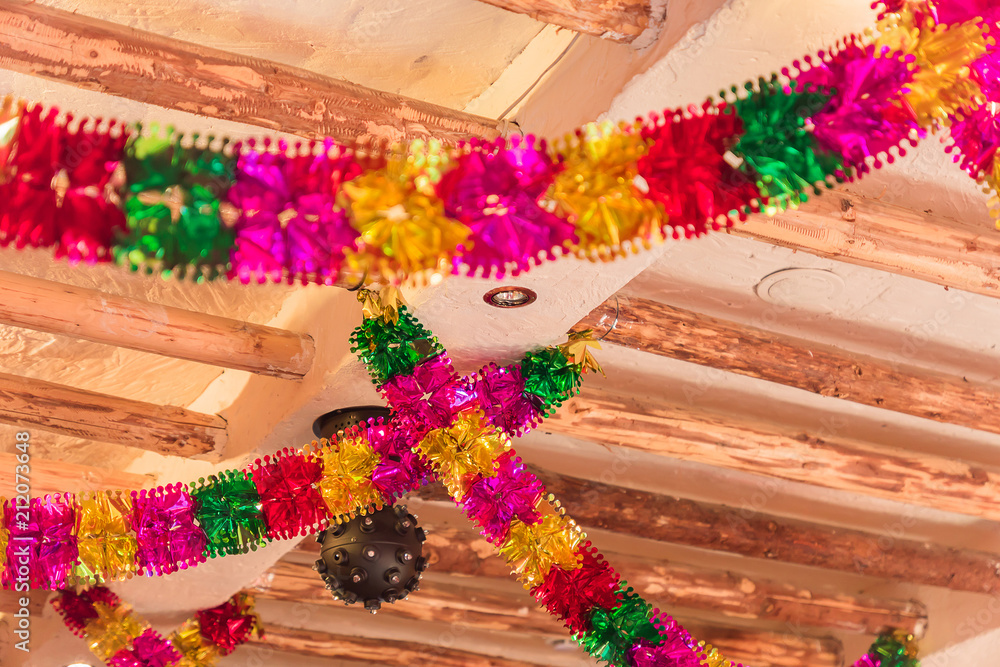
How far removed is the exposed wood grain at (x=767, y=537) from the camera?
3076mm

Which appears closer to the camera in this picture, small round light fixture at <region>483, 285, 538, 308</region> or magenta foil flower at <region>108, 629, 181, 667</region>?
small round light fixture at <region>483, 285, 538, 308</region>

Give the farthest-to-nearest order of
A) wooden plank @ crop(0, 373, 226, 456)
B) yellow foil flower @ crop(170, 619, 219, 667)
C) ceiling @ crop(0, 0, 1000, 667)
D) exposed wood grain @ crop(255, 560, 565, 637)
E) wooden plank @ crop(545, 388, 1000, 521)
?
exposed wood grain @ crop(255, 560, 565, 637), yellow foil flower @ crop(170, 619, 219, 667), wooden plank @ crop(545, 388, 1000, 521), wooden plank @ crop(0, 373, 226, 456), ceiling @ crop(0, 0, 1000, 667)

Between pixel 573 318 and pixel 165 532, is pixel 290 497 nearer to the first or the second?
pixel 165 532

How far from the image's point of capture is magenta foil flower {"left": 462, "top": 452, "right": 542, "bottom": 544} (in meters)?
1.88

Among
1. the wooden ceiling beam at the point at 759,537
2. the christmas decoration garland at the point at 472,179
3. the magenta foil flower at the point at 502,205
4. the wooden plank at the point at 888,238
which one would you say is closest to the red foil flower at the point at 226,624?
the wooden ceiling beam at the point at 759,537

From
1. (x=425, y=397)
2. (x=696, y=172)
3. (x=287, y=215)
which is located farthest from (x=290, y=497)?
(x=696, y=172)

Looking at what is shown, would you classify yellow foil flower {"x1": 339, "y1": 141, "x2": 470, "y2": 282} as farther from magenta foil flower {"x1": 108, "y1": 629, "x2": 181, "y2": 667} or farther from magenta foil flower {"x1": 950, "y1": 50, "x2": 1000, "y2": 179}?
magenta foil flower {"x1": 108, "y1": 629, "x2": 181, "y2": 667}

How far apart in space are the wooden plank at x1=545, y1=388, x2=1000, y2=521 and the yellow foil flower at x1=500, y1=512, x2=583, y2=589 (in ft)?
2.32

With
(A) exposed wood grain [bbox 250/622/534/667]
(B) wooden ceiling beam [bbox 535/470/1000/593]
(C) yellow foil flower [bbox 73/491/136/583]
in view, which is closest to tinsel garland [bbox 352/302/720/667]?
(C) yellow foil flower [bbox 73/491/136/583]

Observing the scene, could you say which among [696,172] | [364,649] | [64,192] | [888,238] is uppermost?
[888,238]

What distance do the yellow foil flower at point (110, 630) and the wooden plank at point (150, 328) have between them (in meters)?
0.96

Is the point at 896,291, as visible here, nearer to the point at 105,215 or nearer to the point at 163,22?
the point at 163,22

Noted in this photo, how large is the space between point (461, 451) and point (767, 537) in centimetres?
197

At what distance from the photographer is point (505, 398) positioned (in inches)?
81.4
